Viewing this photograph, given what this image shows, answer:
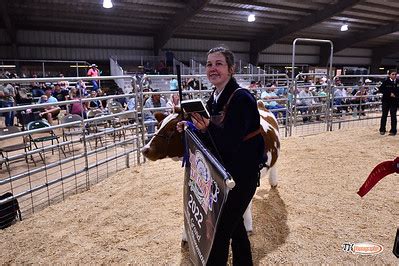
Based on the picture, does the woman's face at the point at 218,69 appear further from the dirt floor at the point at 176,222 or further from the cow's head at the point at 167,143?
the dirt floor at the point at 176,222

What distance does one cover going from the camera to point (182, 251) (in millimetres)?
2617

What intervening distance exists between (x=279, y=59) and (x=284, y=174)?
20.6 m

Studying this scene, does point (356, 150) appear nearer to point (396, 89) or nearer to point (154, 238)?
point (396, 89)

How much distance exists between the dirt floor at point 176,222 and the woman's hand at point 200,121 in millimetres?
1225

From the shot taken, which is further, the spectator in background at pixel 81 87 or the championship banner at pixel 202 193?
the spectator in background at pixel 81 87

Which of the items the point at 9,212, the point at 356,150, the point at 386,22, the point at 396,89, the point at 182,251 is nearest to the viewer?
the point at 182,251

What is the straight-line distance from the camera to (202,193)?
1624 millimetres

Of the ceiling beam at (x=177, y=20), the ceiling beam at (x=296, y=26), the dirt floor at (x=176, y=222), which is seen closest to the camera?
the dirt floor at (x=176, y=222)

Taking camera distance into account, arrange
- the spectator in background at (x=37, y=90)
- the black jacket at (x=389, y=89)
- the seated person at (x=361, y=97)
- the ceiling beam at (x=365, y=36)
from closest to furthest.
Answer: the black jacket at (x=389, y=89) < the seated person at (x=361, y=97) < the spectator in background at (x=37, y=90) < the ceiling beam at (x=365, y=36)

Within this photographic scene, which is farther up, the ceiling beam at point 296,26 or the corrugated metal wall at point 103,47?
the ceiling beam at point 296,26

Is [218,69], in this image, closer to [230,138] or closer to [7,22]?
[230,138]

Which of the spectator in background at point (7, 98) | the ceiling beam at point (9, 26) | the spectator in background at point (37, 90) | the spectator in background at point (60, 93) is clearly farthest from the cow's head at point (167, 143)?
the ceiling beam at point (9, 26)

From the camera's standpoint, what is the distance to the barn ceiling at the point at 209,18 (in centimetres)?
1396

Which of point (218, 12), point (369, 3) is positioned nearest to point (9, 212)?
point (218, 12)
